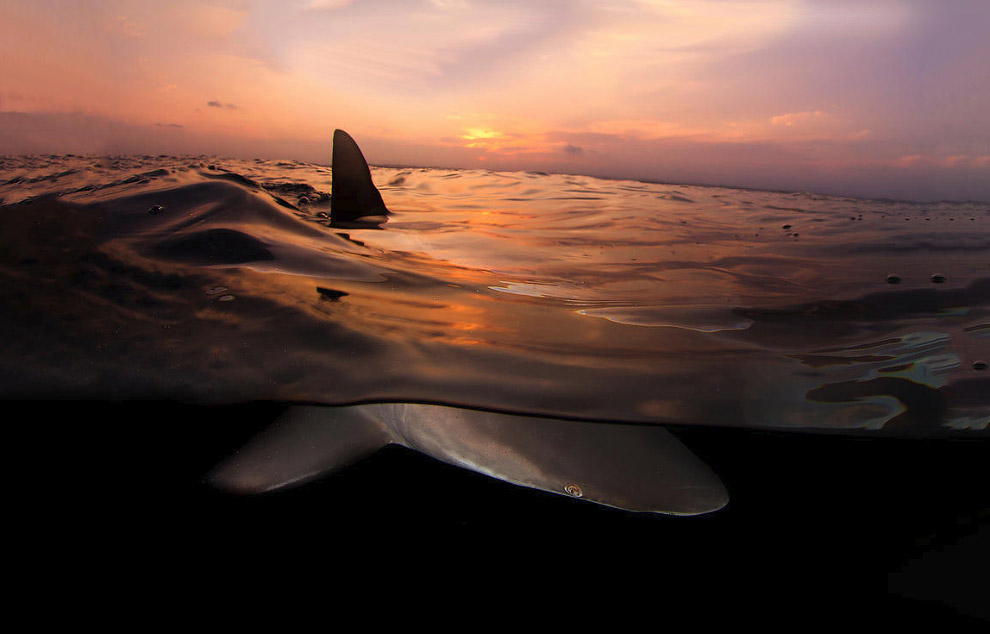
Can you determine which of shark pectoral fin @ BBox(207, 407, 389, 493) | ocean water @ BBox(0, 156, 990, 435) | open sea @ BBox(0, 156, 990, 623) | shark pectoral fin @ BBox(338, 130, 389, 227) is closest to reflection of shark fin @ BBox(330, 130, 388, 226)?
shark pectoral fin @ BBox(338, 130, 389, 227)

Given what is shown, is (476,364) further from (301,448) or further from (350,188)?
(350,188)

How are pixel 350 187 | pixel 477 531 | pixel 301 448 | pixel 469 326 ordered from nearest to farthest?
pixel 477 531 → pixel 301 448 → pixel 469 326 → pixel 350 187

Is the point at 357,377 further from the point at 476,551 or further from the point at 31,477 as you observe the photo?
the point at 31,477

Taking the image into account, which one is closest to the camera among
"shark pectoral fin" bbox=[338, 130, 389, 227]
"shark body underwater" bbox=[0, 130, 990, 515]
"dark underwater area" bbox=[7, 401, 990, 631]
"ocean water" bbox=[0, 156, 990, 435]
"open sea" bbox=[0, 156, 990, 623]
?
"dark underwater area" bbox=[7, 401, 990, 631]

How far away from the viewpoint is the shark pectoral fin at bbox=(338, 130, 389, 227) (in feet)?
17.7

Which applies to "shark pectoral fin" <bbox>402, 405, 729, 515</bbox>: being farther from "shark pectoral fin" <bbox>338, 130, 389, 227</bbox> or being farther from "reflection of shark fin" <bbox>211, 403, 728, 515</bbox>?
"shark pectoral fin" <bbox>338, 130, 389, 227</bbox>

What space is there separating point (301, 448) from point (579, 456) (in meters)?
0.93

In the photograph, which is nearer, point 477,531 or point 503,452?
point 477,531

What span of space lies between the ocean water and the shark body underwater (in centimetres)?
1

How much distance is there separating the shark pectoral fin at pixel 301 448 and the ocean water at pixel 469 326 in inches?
2.9

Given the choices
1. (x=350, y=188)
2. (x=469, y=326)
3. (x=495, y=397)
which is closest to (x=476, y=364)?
(x=495, y=397)

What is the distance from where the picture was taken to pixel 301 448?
4.52ft

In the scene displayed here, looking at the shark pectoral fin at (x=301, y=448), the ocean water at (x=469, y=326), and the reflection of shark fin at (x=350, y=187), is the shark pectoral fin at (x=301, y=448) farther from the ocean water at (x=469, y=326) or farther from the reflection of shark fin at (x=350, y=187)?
the reflection of shark fin at (x=350, y=187)

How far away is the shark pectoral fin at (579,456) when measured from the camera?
4.21 ft
